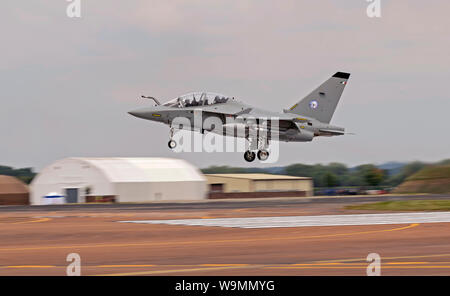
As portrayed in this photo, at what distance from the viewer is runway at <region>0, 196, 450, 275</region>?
66.4ft

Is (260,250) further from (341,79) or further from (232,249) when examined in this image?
(341,79)

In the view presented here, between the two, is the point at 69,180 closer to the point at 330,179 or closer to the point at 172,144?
the point at 172,144

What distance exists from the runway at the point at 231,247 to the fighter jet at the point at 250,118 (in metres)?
6.77

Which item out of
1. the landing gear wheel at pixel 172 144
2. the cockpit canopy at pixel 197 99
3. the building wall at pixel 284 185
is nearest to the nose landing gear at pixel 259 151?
the cockpit canopy at pixel 197 99

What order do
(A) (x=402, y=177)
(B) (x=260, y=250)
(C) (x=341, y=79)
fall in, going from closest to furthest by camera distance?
(B) (x=260, y=250)
(C) (x=341, y=79)
(A) (x=402, y=177)

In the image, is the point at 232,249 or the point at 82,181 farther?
the point at 82,181

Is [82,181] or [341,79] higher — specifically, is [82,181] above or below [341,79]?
below

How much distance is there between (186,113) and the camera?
146ft
